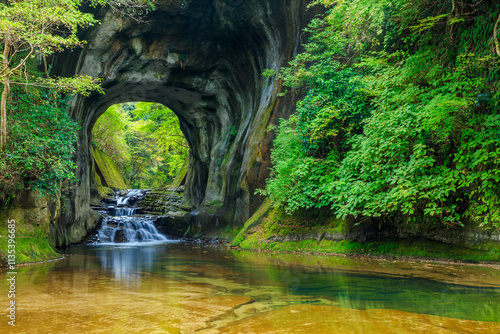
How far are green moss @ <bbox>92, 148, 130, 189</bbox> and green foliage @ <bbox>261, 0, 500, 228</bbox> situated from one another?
68.5ft

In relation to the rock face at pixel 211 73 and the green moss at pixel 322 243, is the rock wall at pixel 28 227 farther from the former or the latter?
the green moss at pixel 322 243

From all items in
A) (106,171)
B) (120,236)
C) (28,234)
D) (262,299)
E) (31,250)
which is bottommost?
(120,236)

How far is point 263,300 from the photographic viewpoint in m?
3.90

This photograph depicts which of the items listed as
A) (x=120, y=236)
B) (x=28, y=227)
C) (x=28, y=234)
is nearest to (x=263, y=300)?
(x=28, y=234)

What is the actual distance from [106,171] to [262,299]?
26.8 m

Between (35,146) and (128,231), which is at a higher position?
(35,146)

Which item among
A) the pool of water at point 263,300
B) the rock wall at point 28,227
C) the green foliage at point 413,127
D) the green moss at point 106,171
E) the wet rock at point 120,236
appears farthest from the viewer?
the green moss at point 106,171

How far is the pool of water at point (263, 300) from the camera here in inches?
115

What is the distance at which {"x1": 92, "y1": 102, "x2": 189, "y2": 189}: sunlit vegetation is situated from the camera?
24.0 m

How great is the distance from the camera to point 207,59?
55.1 feet

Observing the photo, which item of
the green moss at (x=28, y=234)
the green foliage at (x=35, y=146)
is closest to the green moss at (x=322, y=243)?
the green moss at (x=28, y=234)

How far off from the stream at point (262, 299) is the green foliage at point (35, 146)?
2.36 metres

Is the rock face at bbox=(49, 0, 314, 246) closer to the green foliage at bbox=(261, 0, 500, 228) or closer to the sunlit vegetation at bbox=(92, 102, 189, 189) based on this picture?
the green foliage at bbox=(261, 0, 500, 228)

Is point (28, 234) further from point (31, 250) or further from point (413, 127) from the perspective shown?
point (413, 127)
